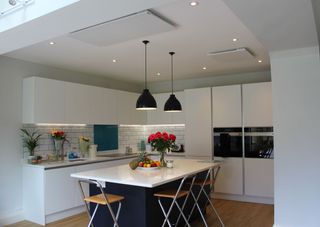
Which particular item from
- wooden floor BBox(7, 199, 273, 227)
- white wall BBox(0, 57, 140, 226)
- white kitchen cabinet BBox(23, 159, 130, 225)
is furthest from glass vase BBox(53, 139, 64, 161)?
wooden floor BBox(7, 199, 273, 227)

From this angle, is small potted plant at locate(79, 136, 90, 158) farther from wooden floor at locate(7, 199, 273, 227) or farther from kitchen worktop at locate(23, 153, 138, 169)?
wooden floor at locate(7, 199, 273, 227)

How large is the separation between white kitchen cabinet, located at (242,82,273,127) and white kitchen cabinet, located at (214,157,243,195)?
2.62 ft

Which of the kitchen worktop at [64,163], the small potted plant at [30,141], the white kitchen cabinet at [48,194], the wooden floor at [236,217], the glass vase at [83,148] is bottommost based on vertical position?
the wooden floor at [236,217]

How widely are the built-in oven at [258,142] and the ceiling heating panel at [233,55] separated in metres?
1.43

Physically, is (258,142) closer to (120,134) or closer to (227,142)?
(227,142)

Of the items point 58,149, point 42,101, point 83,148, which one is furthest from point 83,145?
point 42,101

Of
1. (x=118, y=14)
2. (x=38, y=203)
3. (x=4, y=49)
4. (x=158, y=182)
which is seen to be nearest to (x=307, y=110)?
(x=158, y=182)

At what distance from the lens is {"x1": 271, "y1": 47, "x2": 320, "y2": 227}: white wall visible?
11.6 ft

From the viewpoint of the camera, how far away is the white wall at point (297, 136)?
3.53 m

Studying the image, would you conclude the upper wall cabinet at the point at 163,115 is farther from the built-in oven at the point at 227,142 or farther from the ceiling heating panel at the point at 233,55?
the ceiling heating panel at the point at 233,55

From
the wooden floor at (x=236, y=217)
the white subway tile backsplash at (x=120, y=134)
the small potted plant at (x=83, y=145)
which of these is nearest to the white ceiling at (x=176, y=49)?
the white subway tile backsplash at (x=120, y=134)

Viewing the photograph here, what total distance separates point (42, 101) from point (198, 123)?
3075 mm

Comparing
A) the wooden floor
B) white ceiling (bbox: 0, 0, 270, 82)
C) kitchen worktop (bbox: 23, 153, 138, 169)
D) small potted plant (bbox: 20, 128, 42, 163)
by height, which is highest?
white ceiling (bbox: 0, 0, 270, 82)

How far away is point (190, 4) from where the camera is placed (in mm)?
2693
